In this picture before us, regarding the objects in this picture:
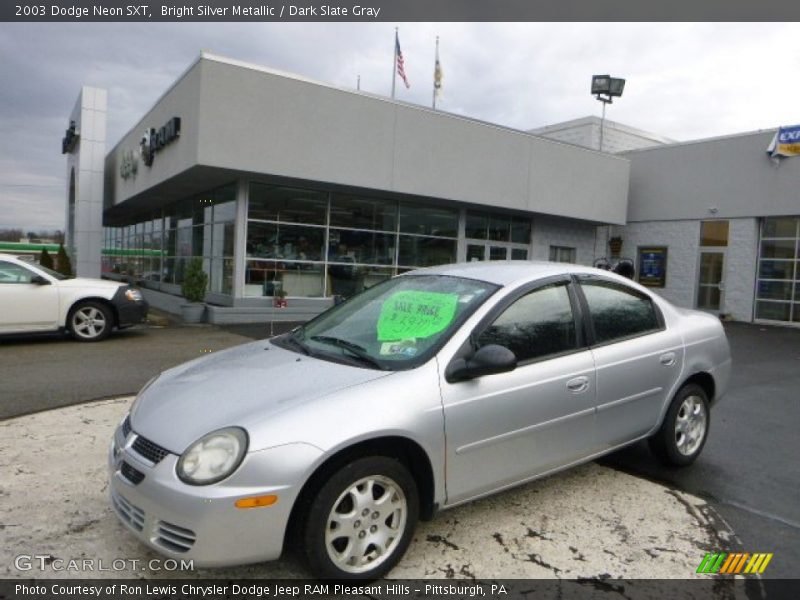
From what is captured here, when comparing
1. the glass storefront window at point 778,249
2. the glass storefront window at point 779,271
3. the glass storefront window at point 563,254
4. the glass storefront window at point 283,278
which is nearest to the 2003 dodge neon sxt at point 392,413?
the glass storefront window at point 283,278

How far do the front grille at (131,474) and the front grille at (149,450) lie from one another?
75 mm

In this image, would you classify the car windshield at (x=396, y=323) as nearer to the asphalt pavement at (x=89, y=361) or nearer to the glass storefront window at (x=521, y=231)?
the asphalt pavement at (x=89, y=361)

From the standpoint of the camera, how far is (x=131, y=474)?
2.70 metres

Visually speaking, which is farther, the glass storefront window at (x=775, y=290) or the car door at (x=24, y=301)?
the glass storefront window at (x=775, y=290)

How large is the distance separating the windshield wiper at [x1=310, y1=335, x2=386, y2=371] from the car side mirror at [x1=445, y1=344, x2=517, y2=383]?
1.20 feet

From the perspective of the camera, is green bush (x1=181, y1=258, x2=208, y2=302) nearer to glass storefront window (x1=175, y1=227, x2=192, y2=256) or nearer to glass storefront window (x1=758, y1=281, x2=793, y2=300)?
glass storefront window (x1=175, y1=227, x2=192, y2=256)

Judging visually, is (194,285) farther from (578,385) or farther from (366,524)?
(366,524)

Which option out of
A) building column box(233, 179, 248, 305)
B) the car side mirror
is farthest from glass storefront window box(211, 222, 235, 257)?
the car side mirror

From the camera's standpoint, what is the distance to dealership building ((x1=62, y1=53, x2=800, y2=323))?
40.6 ft

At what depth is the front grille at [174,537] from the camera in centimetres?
246

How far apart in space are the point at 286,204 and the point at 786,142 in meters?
13.4

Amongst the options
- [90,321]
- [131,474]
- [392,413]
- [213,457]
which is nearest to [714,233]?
[90,321]

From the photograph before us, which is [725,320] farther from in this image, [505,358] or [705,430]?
[505,358]

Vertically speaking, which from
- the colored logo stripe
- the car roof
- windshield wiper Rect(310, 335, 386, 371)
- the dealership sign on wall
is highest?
the dealership sign on wall
